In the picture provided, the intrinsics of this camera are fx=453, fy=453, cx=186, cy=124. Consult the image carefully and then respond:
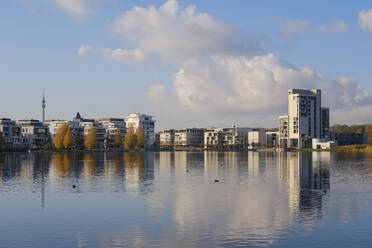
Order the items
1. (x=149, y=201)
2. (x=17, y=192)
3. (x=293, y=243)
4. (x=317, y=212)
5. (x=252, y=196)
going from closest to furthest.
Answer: (x=293, y=243) < (x=317, y=212) < (x=149, y=201) < (x=252, y=196) < (x=17, y=192)

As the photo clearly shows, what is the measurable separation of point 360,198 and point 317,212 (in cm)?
1033

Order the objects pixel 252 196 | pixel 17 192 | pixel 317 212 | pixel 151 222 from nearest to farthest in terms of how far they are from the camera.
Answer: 1. pixel 151 222
2. pixel 317 212
3. pixel 252 196
4. pixel 17 192

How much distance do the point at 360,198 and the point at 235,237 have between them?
21.2 metres

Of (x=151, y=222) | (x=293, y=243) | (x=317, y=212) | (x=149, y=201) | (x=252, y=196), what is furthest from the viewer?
(x=252, y=196)

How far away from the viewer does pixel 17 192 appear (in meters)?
48.4

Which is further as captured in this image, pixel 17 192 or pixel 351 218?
pixel 17 192

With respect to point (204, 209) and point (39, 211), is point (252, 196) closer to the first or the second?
point (204, 209)

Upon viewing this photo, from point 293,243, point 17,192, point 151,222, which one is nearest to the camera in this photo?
point 293,243

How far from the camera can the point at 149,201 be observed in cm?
4169

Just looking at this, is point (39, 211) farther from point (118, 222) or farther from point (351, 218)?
point (351, 218)

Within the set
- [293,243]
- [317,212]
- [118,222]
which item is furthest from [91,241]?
[317,212]

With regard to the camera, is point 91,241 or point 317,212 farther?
point 317,212

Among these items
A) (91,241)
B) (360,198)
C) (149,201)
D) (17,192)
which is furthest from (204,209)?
(17,192)

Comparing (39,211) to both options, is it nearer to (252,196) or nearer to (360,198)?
(252,196)
